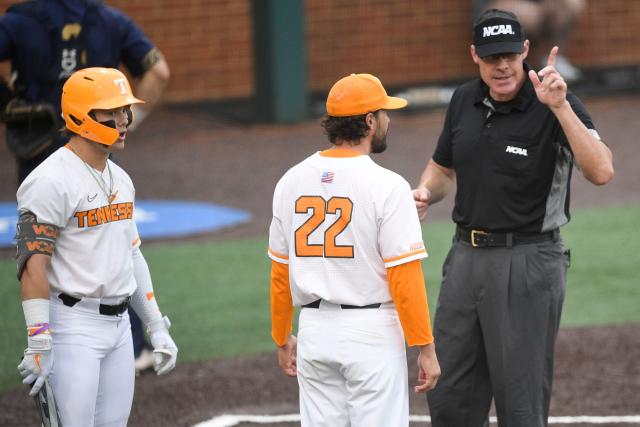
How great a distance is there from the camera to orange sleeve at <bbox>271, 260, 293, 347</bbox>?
5199 mm

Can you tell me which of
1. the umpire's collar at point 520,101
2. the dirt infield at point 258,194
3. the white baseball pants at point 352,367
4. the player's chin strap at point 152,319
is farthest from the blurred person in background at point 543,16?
the white baseball pants at point 352,367

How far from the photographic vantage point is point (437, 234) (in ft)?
38.5

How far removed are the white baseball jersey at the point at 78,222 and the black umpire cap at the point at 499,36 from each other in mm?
1857

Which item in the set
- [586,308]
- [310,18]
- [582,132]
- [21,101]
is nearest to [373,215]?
[582,132]

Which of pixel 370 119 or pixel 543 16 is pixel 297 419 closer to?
pixel 370 119

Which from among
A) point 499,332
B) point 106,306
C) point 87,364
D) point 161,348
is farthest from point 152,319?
point 499,332

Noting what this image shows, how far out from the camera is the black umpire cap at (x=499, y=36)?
219 inches

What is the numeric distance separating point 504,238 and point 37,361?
2225mm

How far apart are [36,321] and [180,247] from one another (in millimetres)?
6781

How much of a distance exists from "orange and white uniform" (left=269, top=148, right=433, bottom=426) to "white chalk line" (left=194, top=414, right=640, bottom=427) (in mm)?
1957

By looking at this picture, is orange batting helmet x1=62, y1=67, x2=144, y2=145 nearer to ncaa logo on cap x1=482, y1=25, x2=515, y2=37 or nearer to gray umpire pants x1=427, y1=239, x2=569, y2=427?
ncaa logo on cap x1=482, y1=25, x2=515, y2=37

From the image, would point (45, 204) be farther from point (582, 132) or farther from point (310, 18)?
point (310, 18)

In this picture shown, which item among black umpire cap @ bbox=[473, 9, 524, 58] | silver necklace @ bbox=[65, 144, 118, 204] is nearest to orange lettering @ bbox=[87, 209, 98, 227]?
silver necklace @ bbox=[65, 144, 118, 204]

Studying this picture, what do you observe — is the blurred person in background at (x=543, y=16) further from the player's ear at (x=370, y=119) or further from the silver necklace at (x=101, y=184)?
the silver necklace at (x=101, y=184)
